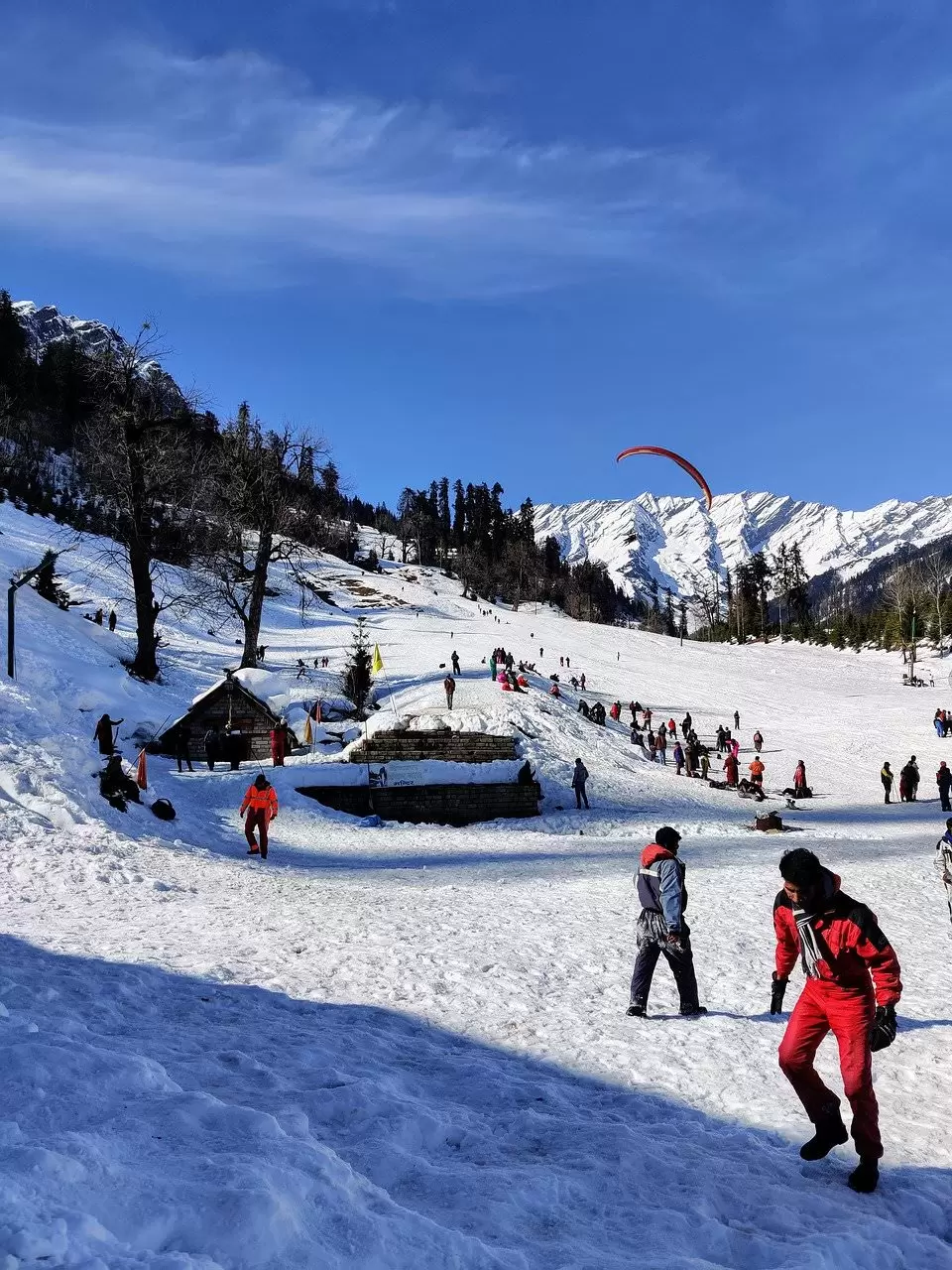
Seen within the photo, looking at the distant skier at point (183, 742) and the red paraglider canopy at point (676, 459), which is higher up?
the red paraglider canopy at point (676, 459)

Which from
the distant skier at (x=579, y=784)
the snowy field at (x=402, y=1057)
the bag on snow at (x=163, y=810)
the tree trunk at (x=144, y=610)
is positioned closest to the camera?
the snowy field at (x=402, y=1057)

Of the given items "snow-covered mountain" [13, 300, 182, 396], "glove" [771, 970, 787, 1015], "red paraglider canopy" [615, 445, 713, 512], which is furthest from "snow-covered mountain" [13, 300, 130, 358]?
"glove" [771, 970, 787, 1015]

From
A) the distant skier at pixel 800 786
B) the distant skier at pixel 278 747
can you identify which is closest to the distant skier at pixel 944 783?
the distant skier at pixel 800 786

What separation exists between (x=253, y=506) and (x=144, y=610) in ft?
23.8

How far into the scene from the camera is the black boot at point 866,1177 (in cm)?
438

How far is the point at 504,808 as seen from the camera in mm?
22781

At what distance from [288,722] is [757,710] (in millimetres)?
28004

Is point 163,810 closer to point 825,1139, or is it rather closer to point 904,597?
point 825,1139

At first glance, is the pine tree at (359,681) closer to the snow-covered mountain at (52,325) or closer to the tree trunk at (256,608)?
the tree trunk at (256,608)

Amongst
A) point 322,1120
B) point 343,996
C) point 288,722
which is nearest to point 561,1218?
point 322,1120

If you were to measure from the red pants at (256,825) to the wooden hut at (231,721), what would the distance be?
8.38 meters

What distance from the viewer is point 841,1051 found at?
15.2ft

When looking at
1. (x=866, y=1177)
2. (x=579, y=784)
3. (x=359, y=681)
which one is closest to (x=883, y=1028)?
(x=866, y=1177)

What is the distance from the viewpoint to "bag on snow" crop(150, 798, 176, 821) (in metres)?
15.7
